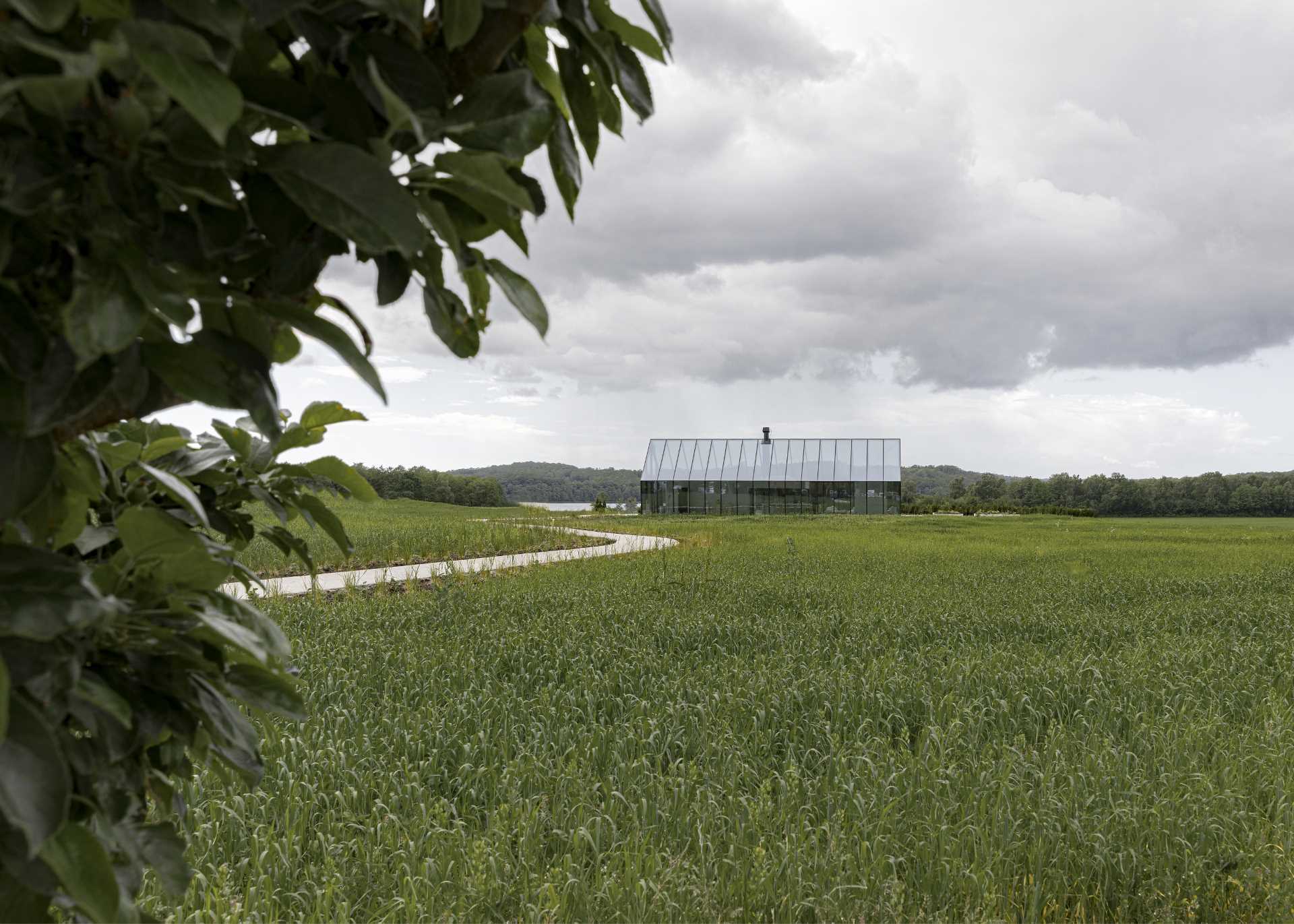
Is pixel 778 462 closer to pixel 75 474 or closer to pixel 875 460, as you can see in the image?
pixel 875 460

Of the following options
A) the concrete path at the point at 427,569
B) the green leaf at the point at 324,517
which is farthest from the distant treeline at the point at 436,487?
the green leaf at the point at 324,517

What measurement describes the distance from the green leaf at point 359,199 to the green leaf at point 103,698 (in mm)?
553

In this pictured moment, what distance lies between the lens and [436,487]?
193ft

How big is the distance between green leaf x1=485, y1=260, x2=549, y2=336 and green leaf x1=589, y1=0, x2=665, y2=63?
32cm

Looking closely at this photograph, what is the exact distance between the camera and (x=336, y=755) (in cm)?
377

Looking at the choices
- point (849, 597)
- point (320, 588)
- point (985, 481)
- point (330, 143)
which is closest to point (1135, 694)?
point (849, 597)

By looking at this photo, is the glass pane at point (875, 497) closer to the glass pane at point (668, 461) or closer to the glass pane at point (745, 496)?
the glass pane at point (745, 496)

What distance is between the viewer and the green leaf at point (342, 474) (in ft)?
4.17

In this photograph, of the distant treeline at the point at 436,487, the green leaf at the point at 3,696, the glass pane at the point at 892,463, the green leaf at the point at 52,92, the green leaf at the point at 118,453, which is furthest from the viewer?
the distant treeline at the point at 436,487

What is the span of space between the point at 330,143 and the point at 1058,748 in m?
4.53

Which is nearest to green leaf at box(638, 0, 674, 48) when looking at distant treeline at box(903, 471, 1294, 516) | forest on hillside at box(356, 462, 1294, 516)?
forest on hillside at box(356, 462, 1294, 516)

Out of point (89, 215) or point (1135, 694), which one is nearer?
point (89, 215)

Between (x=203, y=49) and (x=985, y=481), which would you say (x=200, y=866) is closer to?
(x=203, y=49)

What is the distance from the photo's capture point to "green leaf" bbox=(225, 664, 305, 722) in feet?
3.61
